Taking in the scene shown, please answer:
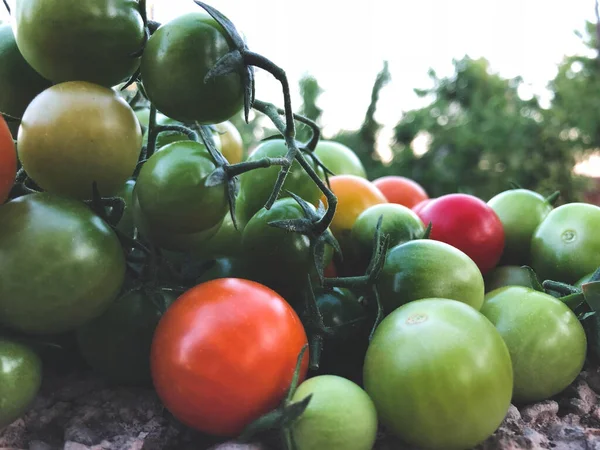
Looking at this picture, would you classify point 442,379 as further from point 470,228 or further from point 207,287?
point 470,228

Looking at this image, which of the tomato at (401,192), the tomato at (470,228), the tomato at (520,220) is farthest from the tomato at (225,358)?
the tomato at (401,192)

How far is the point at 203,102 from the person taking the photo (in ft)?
1.81

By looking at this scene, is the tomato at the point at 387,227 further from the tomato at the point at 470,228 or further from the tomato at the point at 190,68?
the tomato at the point at 190,68

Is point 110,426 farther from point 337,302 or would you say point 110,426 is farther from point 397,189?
point 397,189

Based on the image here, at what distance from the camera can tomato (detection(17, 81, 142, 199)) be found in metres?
0.53

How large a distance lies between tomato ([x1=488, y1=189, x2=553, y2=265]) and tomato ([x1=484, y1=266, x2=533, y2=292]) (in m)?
0.05

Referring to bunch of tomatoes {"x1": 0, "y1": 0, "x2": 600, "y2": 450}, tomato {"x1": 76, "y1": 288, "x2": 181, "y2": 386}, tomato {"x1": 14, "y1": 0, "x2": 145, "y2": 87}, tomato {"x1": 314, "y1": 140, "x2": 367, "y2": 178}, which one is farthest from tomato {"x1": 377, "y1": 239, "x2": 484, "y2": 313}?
tomato {"x1": 314, "y1": 140, "x2": 367, "y2": 178}

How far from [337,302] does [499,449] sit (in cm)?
21

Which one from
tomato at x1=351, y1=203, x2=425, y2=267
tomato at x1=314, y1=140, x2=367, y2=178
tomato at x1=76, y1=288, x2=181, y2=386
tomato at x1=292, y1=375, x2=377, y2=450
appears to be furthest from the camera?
tomato at x1=314, y1=140, x2=367, y2=178

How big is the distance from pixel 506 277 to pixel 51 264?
59cm

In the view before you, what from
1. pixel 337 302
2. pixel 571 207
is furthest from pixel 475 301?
pixel 571 207

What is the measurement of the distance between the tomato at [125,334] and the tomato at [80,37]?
0.22m

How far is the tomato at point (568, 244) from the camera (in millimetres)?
763

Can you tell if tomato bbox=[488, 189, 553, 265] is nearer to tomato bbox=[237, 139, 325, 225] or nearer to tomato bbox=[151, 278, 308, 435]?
tomato bbox=[237, 139, 325, 225]
